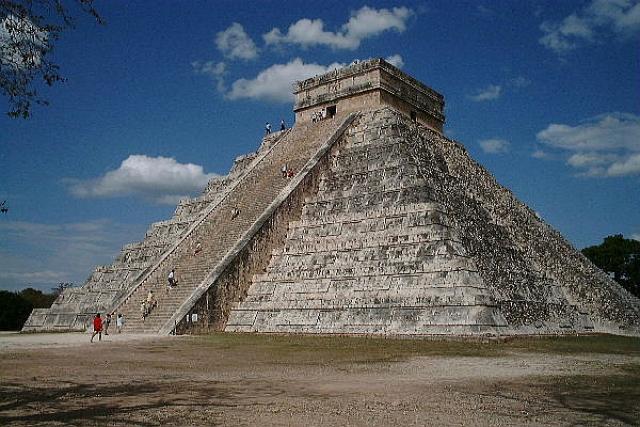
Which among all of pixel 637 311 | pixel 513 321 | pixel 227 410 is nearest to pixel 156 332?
pixel 513 321

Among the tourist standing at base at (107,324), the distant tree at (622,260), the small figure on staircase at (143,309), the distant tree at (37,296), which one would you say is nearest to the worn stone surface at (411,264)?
the small figure on staircase at (143,309)

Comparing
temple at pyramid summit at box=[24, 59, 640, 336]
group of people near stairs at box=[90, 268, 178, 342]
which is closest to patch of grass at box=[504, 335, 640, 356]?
temple at pyramid summit at box=[24, 59, 640, 336]

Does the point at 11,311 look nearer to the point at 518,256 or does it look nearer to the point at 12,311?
the point at 12,311

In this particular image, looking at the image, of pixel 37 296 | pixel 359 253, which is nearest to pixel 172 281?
pixel 359 253

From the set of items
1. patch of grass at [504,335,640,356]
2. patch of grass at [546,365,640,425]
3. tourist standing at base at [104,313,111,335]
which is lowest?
patch of grass at [546,365,640,425]

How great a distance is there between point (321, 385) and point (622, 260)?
40.6 m

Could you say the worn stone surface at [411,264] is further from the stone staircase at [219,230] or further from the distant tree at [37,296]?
the distant tree at [37,296]

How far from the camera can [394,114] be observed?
2234cm

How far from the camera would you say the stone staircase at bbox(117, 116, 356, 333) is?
58.9ft

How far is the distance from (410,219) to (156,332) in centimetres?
761

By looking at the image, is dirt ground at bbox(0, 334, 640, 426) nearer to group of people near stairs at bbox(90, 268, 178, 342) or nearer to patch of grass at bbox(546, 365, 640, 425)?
patch of grass at bbox(546, 365, 640, 425)

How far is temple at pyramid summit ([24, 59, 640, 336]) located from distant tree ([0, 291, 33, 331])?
22.8 feet

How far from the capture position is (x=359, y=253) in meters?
16.6

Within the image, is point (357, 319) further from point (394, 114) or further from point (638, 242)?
point (638, 242)
